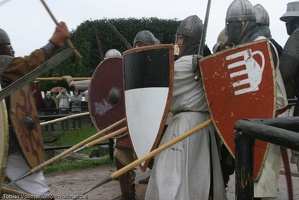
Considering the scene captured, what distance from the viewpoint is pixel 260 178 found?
3.26 meters

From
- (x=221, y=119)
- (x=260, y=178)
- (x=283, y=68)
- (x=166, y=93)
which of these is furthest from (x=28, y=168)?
(x=283, y=68)

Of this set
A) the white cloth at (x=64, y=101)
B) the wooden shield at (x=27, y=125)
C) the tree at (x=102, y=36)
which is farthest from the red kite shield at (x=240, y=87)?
the tree at (x=102, y=36)

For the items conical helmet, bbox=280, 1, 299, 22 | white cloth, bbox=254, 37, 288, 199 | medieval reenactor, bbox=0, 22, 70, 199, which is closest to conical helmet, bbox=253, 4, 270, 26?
conical helmet, bbox=280, 1, 299, 22

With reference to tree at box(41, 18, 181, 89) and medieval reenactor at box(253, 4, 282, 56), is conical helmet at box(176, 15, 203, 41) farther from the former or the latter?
tree at box(41, 18, 181, 89)

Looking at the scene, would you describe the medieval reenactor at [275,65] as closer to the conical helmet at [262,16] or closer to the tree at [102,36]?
the conical helmet at [262,16]

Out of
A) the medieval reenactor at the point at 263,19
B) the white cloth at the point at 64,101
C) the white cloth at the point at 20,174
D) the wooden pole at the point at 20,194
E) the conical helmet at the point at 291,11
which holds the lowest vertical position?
the white cloth at the point at 64,101

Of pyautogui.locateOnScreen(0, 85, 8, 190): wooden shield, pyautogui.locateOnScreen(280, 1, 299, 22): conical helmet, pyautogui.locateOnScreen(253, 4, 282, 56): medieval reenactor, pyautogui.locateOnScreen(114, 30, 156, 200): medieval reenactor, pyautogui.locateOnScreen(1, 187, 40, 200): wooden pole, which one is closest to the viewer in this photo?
pyautogui.locateOnScreen(0, 85, 8, 190): wooden shield

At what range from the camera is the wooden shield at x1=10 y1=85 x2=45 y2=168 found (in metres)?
3.63

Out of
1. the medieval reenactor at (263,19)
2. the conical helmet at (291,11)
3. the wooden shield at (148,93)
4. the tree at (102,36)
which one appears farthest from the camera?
the tree at (102,36)

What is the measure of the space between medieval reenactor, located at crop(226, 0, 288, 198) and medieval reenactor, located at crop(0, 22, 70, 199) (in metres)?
1.30

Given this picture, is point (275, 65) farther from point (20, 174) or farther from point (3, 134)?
point (20, 174)

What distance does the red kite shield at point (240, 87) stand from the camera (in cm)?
329

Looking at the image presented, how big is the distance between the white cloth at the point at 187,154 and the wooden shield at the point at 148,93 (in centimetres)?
17

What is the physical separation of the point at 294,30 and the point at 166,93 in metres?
1.17
